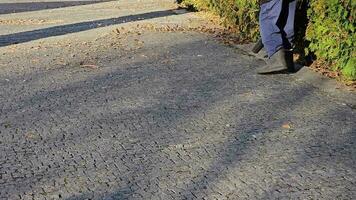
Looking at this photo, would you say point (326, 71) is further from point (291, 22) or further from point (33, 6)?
point (33, 6)

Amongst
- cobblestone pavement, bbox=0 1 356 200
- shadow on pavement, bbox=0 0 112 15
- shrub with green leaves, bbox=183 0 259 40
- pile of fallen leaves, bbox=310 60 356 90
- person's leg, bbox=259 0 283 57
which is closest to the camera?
cobblestone pavement, bbox=0 1 356 200

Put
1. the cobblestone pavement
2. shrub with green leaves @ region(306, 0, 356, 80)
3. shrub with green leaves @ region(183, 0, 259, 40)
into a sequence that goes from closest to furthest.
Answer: the cobblestone pavement → shrub with green leaves @ region(306, 0, 356, 80) → shrub with green leaves @ region(183, 0, 259, 40)

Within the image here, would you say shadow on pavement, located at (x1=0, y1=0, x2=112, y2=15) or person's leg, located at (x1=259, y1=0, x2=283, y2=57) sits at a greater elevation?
person's leg, located at (x1=259, y1=0, x2=283, y2=57)

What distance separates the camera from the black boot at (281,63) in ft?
20.9

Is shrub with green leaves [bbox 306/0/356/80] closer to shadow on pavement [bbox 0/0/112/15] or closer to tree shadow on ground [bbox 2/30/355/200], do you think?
tree shadow on ground [bbox 2/30/355/200]

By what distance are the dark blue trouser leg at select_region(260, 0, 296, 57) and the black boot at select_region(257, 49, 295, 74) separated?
0.18 feet

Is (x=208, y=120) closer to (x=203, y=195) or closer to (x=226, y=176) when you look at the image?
(x=226, y=176)

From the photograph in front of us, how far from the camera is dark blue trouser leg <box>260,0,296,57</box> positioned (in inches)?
250

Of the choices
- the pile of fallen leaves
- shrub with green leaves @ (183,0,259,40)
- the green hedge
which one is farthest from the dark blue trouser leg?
shrub with green leaves @ (183,0,259,40)

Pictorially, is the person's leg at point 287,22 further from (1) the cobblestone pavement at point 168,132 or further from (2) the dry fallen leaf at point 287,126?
(2) the dry fallen leaf at point 287,126

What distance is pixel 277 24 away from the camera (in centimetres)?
642

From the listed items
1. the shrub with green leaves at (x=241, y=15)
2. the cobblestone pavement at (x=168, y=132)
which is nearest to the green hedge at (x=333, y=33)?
the cobblestone pavement at (x=168, y=132)

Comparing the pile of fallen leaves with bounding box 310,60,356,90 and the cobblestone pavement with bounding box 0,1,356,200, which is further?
the pile of fallen leaves with bounding box 310,60,356,90

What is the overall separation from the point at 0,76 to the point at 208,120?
2957 mm
